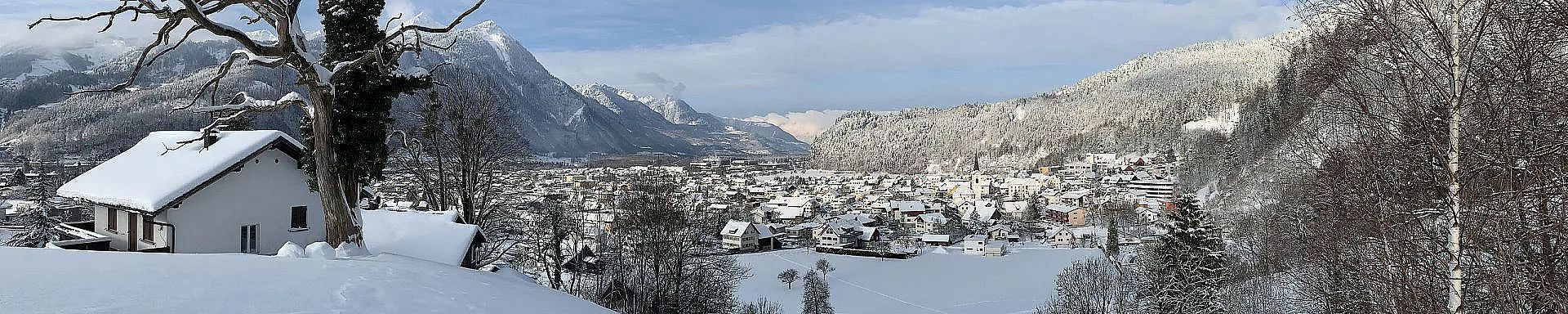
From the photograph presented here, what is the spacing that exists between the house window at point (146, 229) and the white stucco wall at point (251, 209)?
601 mm

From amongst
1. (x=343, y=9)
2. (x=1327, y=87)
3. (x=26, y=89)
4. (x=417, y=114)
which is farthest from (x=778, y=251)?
(x=26, y=89)

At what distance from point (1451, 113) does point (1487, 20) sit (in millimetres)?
761

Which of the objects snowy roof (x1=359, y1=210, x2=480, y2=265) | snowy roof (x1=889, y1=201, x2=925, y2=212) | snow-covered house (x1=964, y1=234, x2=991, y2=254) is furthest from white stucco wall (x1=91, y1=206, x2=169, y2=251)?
snowy roof (x1=889, y1=201, x2=925, y2=212)

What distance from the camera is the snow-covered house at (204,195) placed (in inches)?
532

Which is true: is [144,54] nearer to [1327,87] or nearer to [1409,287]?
[1327,87]

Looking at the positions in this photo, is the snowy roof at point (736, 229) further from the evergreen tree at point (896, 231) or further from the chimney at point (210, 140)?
the chimney at point (210, 140)

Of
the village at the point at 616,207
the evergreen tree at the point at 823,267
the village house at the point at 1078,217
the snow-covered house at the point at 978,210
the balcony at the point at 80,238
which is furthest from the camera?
the snow-covered house at the point at 978,210

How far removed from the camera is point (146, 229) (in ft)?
45.7

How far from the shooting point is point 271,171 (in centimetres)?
1491

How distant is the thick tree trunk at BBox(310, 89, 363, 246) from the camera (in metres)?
10.9

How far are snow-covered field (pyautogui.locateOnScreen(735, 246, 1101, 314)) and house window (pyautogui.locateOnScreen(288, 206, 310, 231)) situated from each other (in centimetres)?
2319

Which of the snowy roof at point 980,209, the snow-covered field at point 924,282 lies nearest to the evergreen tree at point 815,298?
the snow-covered field at point 924,282

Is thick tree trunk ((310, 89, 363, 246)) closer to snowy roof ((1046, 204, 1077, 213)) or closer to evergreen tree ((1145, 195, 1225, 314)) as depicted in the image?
evergreen tree ((1145, 195, 1225, 314))

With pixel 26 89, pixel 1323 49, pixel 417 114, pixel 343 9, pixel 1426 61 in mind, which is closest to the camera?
pixel 1426 61
